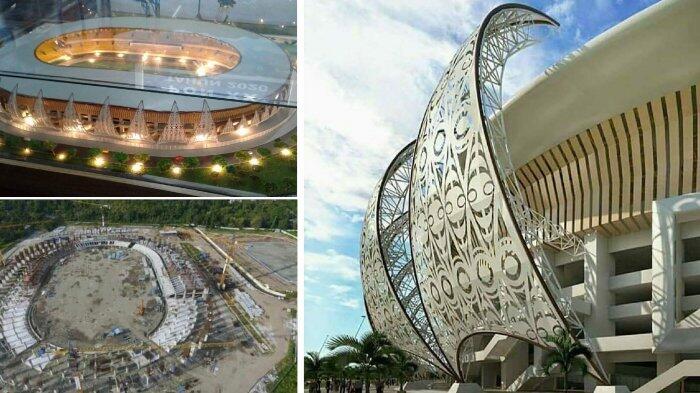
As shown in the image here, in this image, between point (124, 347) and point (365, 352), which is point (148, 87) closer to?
point (124, 347)

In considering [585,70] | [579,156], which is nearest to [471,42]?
[585,70]

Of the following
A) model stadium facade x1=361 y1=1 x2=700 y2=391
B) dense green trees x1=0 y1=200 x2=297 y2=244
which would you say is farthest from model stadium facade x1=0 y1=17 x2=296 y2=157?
model stadium facade x1=361 y1=1 x2=700 y2=391

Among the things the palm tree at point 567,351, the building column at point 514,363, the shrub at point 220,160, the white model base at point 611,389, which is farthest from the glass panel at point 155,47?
the building column at point 514,363

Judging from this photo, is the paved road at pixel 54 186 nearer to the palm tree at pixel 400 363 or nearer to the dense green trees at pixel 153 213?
the dense green trees at pixel 153 213

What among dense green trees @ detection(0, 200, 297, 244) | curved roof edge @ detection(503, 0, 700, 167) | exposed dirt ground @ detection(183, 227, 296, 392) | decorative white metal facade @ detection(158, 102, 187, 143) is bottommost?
exposed dirt ground @ detection(183, 227, 296, 392)

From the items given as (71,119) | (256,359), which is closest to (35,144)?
(71,119)

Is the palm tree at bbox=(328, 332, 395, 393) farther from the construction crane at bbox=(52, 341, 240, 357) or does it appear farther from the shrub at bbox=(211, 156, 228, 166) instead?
the shrub at bbox=(211, 156, 228, 166)
